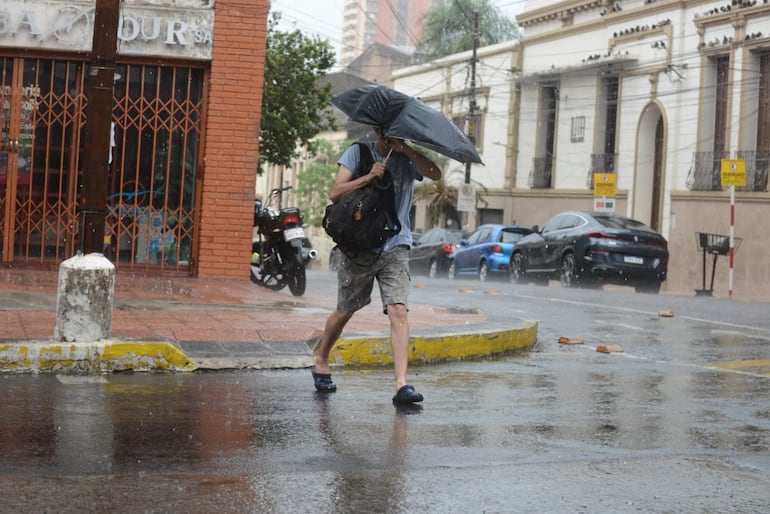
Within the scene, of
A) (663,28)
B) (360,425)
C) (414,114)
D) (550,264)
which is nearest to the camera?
(360,425)

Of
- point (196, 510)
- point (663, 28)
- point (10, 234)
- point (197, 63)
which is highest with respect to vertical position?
point (663, 28)

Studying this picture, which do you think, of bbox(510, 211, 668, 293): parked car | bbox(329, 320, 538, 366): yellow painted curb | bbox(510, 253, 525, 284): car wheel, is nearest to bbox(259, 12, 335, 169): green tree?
bbox(510, 253, 525, 284): car wheel

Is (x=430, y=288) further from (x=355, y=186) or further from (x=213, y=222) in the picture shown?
(x=355, y=186)

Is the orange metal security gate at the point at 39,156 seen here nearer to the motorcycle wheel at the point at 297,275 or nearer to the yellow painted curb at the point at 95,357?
the motorcycle wheel at the point at 297,275

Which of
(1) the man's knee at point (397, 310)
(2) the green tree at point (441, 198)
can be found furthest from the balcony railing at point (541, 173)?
(1) the man's knee at point (397, 310)

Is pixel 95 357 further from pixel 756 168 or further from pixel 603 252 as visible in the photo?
pixel 756 168

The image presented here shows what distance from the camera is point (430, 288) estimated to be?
20.1 m

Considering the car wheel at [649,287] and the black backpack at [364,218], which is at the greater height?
the black backpack at [364,218]

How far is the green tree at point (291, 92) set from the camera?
1193 inches

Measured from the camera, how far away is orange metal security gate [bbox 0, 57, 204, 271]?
15242mm

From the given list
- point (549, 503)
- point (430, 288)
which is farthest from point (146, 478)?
point (430, 288)

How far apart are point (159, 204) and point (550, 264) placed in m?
10.9

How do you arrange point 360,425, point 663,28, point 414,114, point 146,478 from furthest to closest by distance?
point 663,28 < point 414,114 < point 360,425 < point 146,478

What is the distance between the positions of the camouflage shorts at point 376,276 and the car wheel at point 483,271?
21.6 meters
